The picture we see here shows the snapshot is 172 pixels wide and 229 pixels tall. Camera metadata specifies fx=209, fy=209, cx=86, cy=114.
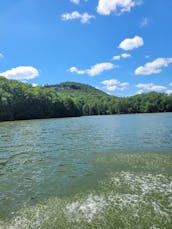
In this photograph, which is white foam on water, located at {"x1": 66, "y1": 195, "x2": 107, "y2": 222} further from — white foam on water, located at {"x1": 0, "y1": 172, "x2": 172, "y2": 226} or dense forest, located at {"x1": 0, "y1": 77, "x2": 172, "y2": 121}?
dense forest, located at {"x1": 0, "y1": 77, "x2": 172, "y2": 121}

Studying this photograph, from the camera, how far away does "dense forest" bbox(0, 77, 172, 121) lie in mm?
92625

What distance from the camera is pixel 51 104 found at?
114 metres

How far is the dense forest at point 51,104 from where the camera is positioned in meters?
92.6

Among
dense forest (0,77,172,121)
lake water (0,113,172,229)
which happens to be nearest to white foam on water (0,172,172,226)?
lake water (0,113,172,229)

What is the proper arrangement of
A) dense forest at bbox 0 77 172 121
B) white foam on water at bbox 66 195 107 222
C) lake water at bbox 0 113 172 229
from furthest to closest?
dense forest at bbox 0 77 172 121
white foam on water at bbox 66 195 107 222
lake water at bbox 0 113 172 229

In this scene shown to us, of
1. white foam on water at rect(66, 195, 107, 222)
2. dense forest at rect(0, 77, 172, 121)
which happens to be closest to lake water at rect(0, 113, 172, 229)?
white foam on water at rect(66, 195, 107, 222)

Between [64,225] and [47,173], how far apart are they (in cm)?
616

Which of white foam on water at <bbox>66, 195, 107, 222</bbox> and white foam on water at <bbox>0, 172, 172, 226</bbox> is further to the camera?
white foam on water at <bbox>66, 195, 107, 222</bbox>

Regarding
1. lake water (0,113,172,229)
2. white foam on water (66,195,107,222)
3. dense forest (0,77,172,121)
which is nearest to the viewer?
lake water (0,113,172,229)

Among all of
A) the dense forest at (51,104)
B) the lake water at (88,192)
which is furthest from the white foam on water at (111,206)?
→ the dense forest at (51,104)

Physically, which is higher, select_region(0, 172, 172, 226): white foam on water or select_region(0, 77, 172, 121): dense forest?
select_region(0, 77, 172, 121): dense forest

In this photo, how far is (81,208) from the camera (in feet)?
25.8

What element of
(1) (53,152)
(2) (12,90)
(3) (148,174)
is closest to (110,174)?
(3) (148,174)

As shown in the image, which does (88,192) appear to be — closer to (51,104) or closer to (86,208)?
(86,208)
